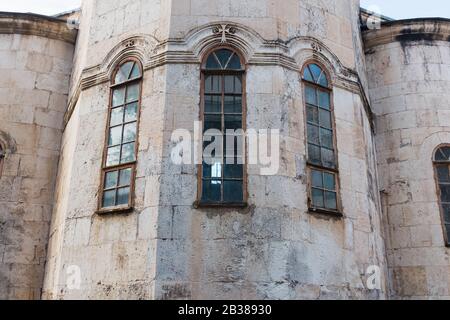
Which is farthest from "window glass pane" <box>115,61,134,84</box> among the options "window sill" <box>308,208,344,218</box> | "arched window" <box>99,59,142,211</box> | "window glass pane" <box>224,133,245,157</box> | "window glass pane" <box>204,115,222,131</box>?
"window sill" <box>308,208,344,218</box>

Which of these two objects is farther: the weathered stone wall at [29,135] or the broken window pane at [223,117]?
the weathered stone wall at [29,135]

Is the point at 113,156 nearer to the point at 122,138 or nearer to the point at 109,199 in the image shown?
the point at 122,138

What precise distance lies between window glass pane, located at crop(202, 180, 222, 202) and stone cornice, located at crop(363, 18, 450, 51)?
721cm

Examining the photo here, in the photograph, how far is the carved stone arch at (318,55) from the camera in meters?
9.70

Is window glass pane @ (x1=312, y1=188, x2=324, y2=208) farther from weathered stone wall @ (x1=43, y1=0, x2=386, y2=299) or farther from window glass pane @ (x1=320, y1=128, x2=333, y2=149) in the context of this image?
window glass pane @ (x1=320, y1=128, x2=333, y2=149)

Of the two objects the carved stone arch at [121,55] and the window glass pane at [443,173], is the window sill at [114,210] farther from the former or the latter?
the window glass pane at [443,173]

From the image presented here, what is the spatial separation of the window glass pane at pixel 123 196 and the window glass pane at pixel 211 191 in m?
1.41

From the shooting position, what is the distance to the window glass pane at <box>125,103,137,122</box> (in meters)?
9.40

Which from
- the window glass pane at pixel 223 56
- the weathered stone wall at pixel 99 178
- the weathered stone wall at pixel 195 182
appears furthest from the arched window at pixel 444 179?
the weathered stone wall at pixel 99 178

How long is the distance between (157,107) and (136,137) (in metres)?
0.68

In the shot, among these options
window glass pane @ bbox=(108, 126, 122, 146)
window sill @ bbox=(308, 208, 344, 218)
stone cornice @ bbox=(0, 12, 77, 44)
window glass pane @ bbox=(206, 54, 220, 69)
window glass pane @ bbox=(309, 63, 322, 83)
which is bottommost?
window sill @ bbox=(308, 208, 344, 218)
